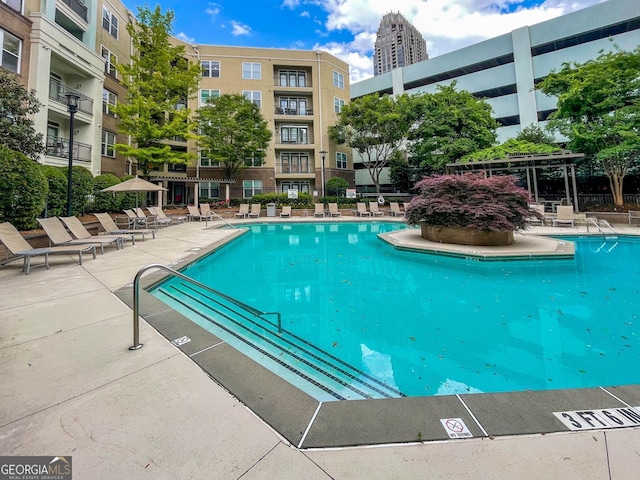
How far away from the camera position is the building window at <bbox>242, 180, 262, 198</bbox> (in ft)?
87.8

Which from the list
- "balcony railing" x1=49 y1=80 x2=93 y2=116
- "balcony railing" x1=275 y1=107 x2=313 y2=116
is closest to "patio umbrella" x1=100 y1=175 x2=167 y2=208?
"balcony railing" x1=49 y1=80 x2=93 y2=116

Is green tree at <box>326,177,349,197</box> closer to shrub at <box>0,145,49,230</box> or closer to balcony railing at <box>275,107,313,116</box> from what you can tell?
balcony railing at <box>275,107,313,116</box>

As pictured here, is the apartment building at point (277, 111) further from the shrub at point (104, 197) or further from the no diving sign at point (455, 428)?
the no diving sign at point (455, 428)

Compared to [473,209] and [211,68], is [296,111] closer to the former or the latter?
[211,68]

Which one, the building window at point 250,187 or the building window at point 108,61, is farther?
the building window at point 250,187

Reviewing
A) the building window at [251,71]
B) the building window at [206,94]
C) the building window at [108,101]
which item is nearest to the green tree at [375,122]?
the building window at [251,71]

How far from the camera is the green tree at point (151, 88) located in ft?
57.6

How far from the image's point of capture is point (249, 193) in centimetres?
2683

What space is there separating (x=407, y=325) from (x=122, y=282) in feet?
16.8

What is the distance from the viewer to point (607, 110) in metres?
15.3

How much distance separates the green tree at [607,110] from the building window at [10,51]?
2699 centimetres

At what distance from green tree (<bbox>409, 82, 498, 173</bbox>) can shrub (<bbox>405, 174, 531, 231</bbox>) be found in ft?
40.4

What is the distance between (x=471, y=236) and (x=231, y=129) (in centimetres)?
1987

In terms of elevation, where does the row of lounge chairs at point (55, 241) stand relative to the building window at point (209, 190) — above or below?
below
